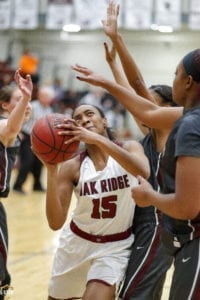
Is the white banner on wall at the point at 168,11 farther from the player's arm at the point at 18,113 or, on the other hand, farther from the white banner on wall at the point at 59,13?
the player's arm at the point at 18,113

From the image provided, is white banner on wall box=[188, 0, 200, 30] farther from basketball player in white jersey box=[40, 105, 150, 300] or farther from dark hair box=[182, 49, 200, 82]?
dark hair box=[182, 49, 200, 82]

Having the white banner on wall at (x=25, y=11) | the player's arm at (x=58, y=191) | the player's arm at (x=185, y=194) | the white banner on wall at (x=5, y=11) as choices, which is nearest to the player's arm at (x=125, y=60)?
the player's arm at (x=58, y=191)

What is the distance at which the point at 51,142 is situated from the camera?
373 cm

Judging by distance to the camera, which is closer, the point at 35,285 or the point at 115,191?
the point at 115,191

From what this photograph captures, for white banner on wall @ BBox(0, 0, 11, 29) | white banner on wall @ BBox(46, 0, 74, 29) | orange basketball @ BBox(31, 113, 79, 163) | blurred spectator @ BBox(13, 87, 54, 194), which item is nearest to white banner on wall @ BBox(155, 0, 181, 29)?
white banner on wall @ BBox(46, 0, 74, 29)

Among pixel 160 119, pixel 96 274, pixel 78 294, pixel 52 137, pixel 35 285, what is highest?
pixel 160 119

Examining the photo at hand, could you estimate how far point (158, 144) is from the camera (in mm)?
4316

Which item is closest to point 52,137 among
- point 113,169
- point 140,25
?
point 113,169

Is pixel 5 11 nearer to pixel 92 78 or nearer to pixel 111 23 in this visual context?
pixel 111 23

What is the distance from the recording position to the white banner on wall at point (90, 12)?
50.1 feet

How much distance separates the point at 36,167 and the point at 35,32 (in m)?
10.9

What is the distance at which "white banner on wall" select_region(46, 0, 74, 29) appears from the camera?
15.8 meters

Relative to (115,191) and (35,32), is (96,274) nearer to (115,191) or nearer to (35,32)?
(115,191)

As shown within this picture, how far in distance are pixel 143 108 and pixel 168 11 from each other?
12340 millimetres
